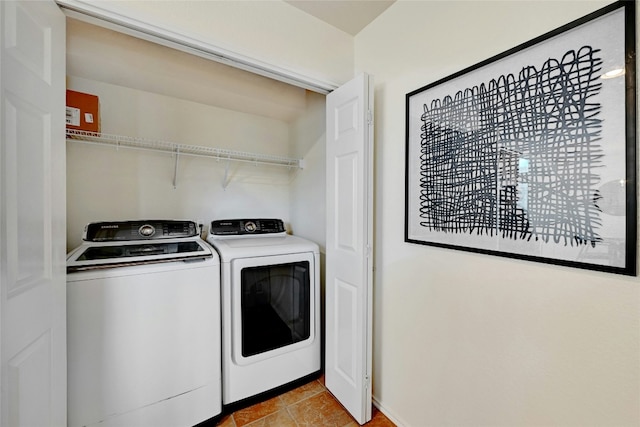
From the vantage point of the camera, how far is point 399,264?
1.53 metres

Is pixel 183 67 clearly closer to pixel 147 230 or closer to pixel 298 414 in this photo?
pixel 147 230

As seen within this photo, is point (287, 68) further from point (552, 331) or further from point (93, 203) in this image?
point (552, 331)

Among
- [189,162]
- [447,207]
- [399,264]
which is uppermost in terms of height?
[189,162]

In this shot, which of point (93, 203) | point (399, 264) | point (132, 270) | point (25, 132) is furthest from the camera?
point (93, 203)

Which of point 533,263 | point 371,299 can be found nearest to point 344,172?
point 371,299

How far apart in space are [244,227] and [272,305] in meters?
0.70

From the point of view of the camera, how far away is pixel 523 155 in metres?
1.00

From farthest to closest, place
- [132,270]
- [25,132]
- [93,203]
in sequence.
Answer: [93,203] < [132,270] < [25,132]

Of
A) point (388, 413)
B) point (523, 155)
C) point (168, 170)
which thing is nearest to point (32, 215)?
point (168, 170)

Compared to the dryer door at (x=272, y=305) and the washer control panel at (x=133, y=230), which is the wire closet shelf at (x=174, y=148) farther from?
the dryer door at (x=272, y=305)

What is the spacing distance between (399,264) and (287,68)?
1.32 metres

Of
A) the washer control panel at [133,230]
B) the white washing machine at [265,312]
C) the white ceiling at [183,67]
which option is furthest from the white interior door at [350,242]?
the washer control panel at [133,230]

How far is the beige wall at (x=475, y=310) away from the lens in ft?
2.80

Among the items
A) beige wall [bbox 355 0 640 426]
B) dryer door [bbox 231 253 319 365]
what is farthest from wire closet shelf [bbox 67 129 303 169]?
beige wall [bbox 355 0 640 426]
